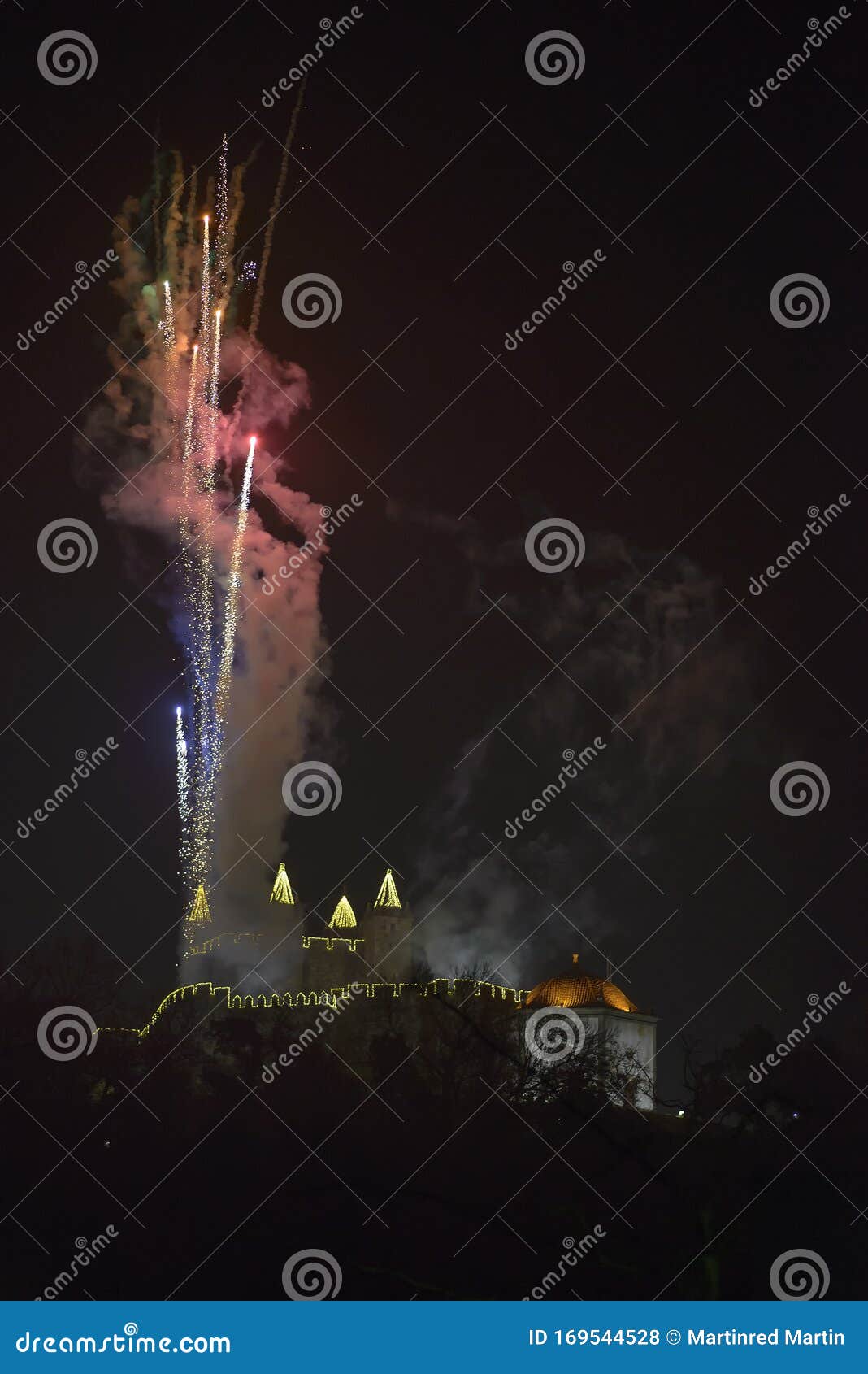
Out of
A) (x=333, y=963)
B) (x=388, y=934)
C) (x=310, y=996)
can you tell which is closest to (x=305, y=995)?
(x=310, y=996)

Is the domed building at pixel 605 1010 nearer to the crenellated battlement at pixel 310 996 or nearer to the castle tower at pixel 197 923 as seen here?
the crenellated battlement at pixel 310 996

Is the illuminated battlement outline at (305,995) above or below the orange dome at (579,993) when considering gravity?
below

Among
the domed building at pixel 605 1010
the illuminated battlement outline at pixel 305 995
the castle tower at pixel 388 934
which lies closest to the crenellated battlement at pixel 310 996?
the illuminated battlement outline at pixel 305 995

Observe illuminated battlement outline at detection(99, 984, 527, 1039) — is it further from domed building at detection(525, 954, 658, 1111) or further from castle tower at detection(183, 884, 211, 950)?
domed building at detection(525, 954, 658, 1111)

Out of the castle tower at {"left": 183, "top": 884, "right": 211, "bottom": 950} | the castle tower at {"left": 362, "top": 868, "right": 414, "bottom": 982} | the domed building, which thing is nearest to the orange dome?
the domed building

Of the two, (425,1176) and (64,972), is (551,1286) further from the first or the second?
(64,972)

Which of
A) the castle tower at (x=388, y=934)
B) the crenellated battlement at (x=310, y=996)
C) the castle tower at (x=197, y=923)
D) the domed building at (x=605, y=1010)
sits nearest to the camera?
the crenellated battlement at (x=310, y=996)

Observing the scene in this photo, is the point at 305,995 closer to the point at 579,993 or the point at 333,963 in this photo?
the point at 333,963
